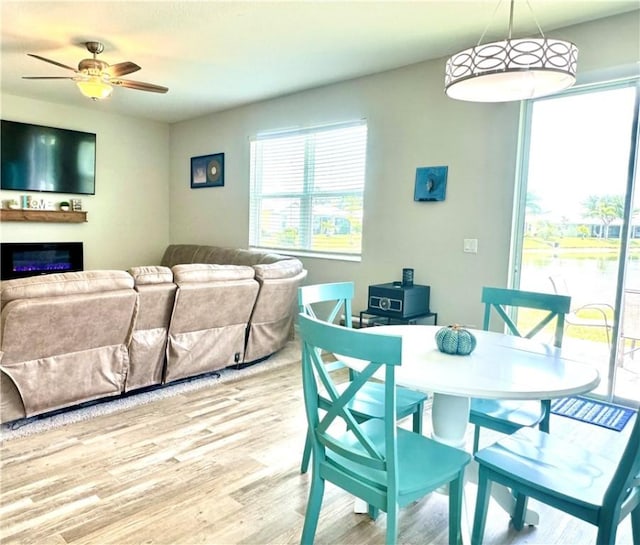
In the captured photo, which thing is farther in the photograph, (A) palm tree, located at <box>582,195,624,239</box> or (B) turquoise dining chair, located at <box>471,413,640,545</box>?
(A) palm tree, located at <box>582,195,624,239</box>

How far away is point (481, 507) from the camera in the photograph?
1.65 meters

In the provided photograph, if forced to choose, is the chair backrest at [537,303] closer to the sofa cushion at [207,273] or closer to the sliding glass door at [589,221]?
the sliding glass door at [589,221]

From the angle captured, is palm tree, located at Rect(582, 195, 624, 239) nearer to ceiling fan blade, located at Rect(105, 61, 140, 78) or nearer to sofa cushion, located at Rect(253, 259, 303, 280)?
sofa cushion, located at Rect(253, 259, 303, 280)

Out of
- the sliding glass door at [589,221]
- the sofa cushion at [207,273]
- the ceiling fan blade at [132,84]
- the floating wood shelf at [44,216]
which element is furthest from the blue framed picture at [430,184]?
the floating wood shelf at [44,216]

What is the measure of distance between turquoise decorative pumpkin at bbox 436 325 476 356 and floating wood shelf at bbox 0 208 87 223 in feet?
18.5

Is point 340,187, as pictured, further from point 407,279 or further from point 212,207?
point 212,207

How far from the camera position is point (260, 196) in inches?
227

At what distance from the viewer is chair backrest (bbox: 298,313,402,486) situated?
1.32 m

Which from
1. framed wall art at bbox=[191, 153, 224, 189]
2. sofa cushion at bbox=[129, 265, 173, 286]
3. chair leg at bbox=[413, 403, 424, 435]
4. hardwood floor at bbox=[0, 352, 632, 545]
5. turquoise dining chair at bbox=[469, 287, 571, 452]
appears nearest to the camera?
hardwood floor at bbox=[0, 352, 632, 545]

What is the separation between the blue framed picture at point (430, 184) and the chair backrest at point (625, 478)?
296cm

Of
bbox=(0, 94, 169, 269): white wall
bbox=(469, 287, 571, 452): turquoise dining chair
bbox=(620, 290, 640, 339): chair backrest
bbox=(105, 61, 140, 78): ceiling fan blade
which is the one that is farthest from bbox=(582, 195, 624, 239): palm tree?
bbox=(0, 94, 169, 269): white wall

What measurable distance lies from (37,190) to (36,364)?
400cm

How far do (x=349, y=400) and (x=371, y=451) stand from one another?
0.17 metres

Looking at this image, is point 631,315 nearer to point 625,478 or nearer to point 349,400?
point 625,478
